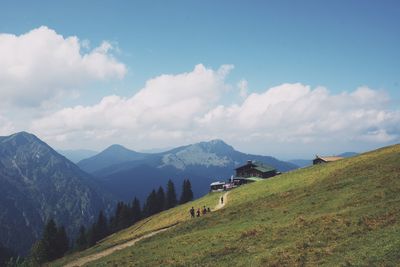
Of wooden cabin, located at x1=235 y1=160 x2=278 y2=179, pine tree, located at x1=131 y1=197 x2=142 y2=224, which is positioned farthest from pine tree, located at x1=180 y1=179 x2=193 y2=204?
wooden cabin, located at x1=235 y1=160 x2=278 y2=179

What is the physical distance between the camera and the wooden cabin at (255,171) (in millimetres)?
124350

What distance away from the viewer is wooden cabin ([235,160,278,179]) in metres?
124

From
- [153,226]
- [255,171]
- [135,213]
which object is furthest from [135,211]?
[153,226]

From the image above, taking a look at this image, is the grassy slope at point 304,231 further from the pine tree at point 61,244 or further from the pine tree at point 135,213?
the pine tree at point 135,213

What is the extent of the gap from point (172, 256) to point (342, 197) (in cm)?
1928

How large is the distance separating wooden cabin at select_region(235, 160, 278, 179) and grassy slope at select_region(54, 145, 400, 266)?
72686 mm

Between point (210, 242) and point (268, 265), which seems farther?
point (210, 242)

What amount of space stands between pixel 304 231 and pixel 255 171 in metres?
97.3

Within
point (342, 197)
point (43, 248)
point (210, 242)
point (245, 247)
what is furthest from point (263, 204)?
point (43, 248)

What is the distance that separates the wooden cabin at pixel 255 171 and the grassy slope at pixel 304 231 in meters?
72.7

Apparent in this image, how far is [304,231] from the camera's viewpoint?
30.0m

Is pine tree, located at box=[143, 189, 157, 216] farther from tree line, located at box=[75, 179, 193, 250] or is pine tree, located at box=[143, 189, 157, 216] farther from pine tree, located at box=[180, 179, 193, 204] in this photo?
pine tree, located at box=[180, 179, 193, 204]

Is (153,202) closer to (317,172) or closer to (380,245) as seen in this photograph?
(317,172)

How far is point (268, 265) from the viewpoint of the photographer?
929 inches
